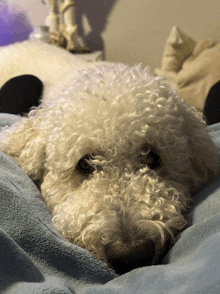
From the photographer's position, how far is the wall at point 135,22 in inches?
152

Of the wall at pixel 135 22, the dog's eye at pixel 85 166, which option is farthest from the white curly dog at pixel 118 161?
the wall at pixel 135 22

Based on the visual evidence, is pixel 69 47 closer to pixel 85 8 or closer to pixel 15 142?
pixel 85 8

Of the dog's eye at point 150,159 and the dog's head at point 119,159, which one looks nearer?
the dog's head at point 119,159

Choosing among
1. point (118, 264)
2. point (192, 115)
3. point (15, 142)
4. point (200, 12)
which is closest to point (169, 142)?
point (192, 115)

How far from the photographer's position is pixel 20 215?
808 mm

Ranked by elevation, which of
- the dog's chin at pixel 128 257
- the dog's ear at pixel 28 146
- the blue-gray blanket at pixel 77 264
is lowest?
the dog's ear at pixel 28 146

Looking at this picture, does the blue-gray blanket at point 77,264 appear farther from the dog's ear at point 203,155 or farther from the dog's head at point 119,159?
the dog's ear at point 203,155

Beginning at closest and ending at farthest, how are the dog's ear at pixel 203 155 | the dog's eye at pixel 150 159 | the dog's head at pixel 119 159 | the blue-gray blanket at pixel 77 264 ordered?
the blue-gray blanket at pixel 77 264 → the dog's head at pixel 119 159 → the dog's eye at pixel 150 159 → the dog's ear at pixel 203 155

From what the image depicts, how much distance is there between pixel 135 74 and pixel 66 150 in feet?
1.42

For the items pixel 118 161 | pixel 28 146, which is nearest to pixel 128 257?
pixel 118 161

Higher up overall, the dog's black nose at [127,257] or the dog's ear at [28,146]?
the dog's black nose at [127,257]

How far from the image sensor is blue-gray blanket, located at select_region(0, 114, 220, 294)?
1.94 ft

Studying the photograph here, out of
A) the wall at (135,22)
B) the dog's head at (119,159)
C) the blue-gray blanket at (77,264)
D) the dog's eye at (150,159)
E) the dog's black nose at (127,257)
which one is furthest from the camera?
the wall at (135,22)

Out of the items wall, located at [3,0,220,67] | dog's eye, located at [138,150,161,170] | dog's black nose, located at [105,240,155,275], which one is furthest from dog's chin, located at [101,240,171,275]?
wall, located at [3,0,220,67]
